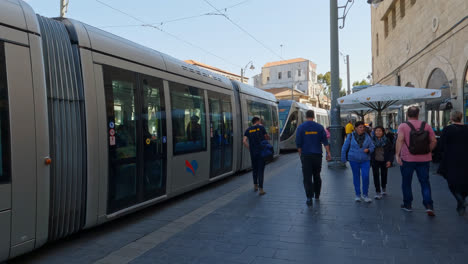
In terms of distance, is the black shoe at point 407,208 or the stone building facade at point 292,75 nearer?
the black shoe at point 407,208

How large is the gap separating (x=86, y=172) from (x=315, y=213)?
12.0 ft

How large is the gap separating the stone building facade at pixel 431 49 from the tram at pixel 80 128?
10.1 meters

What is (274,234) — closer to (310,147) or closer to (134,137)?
(310,147)

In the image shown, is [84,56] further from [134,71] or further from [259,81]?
[259,81]

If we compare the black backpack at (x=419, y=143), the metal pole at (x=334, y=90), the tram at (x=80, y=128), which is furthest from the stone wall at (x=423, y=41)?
the tram at (x=80, y=128)

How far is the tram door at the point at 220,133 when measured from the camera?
8.45 m

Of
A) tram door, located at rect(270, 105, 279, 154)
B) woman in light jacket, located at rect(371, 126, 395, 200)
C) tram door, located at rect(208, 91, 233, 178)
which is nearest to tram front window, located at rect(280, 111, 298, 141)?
tram door, located at rect(270, 105, 279, 154)

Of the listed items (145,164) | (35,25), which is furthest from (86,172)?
(35,25)

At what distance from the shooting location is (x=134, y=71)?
18.3 ft

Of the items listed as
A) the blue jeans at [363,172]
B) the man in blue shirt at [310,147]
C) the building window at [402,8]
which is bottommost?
the blue jeans at [363,172]

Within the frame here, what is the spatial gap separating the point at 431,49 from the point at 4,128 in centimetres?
1644

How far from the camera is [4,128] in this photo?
11.5 ft

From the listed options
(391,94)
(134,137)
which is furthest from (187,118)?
(391,94)

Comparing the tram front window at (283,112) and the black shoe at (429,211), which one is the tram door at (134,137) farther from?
the tram front window at (283,112)
